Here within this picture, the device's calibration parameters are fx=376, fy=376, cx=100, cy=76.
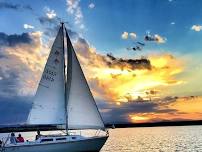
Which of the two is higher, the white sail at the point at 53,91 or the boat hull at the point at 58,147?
the white sail at the point at 53,91

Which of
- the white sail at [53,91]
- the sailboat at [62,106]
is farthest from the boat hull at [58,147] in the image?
the white sail at [53,91]

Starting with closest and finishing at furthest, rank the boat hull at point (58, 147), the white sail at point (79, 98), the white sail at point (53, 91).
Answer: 1. the boat hull at point (58, 147)
2. the white sail at point (53, 91)
3. the white sail at point (79, 98)

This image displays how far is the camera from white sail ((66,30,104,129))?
46.8m

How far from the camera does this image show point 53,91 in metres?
46.1

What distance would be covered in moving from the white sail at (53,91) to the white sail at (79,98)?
1.29 m

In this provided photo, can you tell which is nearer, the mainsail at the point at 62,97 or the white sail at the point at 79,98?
the mainsail at the point at 62,97

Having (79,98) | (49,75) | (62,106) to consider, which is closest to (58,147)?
(62,106)

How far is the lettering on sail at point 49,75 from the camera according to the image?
45.5 meters

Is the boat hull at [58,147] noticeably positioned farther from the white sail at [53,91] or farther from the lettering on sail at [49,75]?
the lettering on sail at [49,75]

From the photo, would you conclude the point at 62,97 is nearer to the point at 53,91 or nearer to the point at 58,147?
the point at 53,91

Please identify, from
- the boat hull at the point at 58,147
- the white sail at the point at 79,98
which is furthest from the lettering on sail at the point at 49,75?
the boat hull at the point at 58,147

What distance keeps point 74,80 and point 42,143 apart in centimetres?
877

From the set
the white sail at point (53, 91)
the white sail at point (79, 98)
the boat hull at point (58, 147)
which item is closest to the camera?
the boat hull at point (58, 147)

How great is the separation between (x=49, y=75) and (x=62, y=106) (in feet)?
13.5
